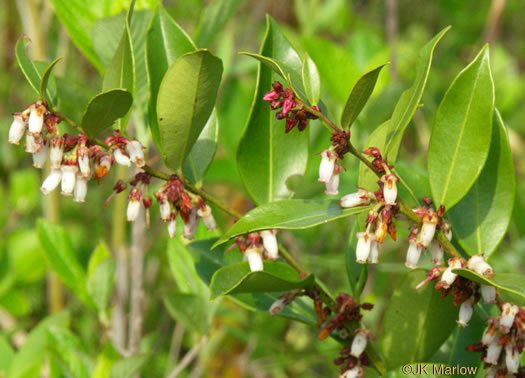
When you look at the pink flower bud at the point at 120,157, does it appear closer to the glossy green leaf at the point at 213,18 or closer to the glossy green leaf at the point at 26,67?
the glossy green leaf at the point at 26,67

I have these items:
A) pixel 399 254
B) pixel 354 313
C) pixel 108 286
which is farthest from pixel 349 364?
pixel 399 254

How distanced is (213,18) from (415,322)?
0.76 meters

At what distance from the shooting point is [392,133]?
841mm

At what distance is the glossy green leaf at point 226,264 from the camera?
3.31ft

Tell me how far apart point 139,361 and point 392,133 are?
0.62 m

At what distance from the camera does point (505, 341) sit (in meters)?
0.84

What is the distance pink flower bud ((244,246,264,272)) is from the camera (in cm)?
87

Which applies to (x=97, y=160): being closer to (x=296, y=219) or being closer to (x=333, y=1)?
(x=296, y=219)

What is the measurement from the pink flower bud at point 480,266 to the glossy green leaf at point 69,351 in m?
0.80

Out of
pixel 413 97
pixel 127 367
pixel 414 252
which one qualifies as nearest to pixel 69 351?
pixel 127 367

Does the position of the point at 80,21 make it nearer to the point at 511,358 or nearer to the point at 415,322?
the point at 415,322

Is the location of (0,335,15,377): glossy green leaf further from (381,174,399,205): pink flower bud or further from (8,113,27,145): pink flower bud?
(381,174,399,205): pink flower bud

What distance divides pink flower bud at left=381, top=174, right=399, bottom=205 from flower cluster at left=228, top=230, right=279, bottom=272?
7.3 inches

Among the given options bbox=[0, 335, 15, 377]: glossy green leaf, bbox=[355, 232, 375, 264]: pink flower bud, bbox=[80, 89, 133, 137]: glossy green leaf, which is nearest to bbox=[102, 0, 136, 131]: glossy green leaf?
bbox=[80, 89, 133, 137]: glossy green leaf
